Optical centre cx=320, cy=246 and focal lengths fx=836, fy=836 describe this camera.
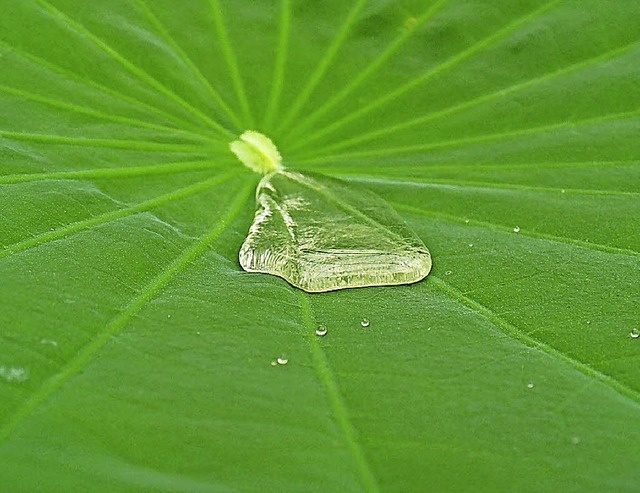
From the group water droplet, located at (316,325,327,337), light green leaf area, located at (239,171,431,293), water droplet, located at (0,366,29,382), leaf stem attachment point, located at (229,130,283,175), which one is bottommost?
water droplet, located at (0,366,29,382)

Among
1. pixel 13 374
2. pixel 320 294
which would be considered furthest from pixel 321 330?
pixel 13 374

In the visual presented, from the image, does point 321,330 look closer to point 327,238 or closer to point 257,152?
point 327,238

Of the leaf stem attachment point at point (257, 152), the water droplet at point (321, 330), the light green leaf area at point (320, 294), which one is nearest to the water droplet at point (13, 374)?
the light green leaf area at point (320, 294)

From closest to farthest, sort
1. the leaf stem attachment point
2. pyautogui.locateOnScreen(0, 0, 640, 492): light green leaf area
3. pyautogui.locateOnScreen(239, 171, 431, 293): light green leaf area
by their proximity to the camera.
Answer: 1. pyautogui.locateOnScreen(0, 0, 640, 492): light green leaf area
2. pyautogui.locateOnScreen(239, 171, 431, 293): light green leaf area
3. the leaf stem attachment point

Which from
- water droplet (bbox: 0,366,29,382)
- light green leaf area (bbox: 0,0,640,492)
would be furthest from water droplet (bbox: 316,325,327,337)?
water droplet (bbox: 0,366,29,382)

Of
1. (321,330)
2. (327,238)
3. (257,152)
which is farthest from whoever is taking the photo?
(257,152)

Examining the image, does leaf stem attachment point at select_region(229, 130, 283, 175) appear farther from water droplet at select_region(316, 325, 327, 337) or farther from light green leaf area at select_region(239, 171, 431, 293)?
water droplet at select_region(316, 325, 327, 337)

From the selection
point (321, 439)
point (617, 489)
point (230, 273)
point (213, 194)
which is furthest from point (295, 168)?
point (617, 489)
